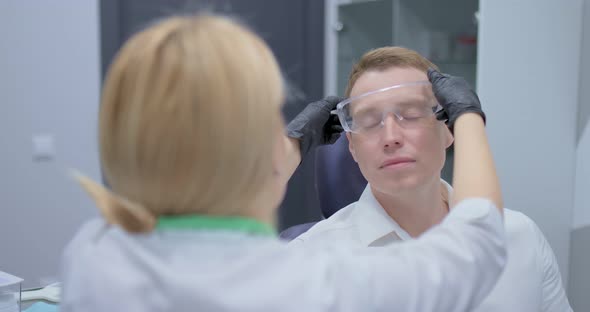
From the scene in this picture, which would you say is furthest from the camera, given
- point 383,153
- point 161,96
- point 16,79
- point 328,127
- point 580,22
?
point 16,79

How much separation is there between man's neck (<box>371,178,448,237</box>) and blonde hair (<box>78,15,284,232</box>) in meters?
0.78

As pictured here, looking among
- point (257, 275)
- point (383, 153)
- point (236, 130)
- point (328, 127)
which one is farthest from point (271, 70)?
point (328, 127)

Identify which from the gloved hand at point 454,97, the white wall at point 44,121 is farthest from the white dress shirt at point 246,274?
the white wall at point 44,121

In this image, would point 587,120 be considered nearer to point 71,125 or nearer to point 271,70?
point 271,70

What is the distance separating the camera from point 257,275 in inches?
24.9

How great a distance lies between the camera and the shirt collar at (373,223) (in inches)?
53.3

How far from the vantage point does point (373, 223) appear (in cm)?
137

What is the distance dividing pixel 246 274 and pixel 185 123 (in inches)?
6.8

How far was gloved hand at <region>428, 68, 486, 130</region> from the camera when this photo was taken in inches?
41.4

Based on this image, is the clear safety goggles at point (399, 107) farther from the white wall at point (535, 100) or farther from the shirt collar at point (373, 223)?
the white wall at point (535, 100)

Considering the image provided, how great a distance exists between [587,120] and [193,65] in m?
1.87

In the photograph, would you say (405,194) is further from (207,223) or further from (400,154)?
(207,223)

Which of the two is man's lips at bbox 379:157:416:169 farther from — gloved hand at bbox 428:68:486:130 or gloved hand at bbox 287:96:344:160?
gloved hand at bbox 287:96:344:160

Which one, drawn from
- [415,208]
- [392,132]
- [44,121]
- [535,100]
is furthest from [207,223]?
[44,121]
